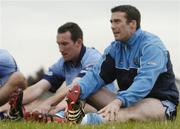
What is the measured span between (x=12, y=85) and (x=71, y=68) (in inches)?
40.8

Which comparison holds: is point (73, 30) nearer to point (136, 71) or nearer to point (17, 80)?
point (17, 80)

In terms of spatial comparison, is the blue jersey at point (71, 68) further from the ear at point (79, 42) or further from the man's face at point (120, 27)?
the man's face at point (120, 27)

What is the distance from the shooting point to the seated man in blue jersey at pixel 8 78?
9.17 m

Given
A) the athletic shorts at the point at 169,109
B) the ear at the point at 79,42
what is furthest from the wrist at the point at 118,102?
the ear at the point at 79,42

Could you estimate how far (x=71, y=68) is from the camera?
9805 mm

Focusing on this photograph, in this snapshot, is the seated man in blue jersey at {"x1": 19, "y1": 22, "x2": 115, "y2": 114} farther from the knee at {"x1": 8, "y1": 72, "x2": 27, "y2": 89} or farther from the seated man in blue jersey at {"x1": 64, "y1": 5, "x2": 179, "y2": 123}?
the seated man in blue jersey at {"x1": 64, "y1": 5, "x2": 179, "y2": 123}

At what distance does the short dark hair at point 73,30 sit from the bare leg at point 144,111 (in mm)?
2286

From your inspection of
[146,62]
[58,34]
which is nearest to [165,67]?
[146,62]

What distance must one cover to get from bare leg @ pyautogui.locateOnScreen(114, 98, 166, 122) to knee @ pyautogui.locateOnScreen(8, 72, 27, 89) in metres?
2.07

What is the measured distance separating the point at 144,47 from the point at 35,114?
153 cm

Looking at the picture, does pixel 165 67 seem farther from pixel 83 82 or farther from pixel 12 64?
pixel 12 64

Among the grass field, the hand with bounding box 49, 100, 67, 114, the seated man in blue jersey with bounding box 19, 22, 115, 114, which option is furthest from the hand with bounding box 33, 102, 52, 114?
the grass field

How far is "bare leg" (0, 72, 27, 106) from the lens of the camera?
9.16 m

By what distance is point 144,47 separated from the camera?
26.1 feet
